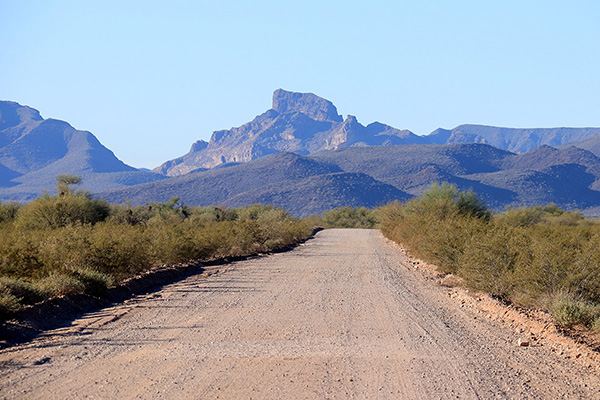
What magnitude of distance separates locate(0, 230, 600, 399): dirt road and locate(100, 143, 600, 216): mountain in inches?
4368

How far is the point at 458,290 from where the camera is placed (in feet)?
52.5

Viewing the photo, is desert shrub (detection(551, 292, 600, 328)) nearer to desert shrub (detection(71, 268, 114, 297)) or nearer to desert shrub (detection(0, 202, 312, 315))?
desert shrub (detection(0, 202, 312, 315))

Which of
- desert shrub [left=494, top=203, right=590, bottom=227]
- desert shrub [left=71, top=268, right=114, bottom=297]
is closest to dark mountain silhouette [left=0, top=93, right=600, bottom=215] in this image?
desert shrub [left=494, top=203, right=590, bottom=227]

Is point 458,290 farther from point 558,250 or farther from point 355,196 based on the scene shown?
point 355,196

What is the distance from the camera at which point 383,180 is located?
15988 cm

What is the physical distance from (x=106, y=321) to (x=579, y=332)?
329 inches

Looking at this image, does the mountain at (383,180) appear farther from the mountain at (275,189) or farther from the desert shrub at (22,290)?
the desert shrub at (22,290)

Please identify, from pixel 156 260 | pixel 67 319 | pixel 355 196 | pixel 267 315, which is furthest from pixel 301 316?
pixel 355 196

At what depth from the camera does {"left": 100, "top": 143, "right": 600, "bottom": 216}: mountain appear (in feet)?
454

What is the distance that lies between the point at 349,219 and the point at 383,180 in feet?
199

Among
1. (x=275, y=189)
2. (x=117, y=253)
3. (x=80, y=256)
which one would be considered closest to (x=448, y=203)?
(x=117, y=253)

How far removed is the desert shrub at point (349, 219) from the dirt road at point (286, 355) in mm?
83913

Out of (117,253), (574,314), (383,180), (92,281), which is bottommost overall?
(383,180)

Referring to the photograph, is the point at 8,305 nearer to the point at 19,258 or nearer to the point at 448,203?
the point at 19,258
